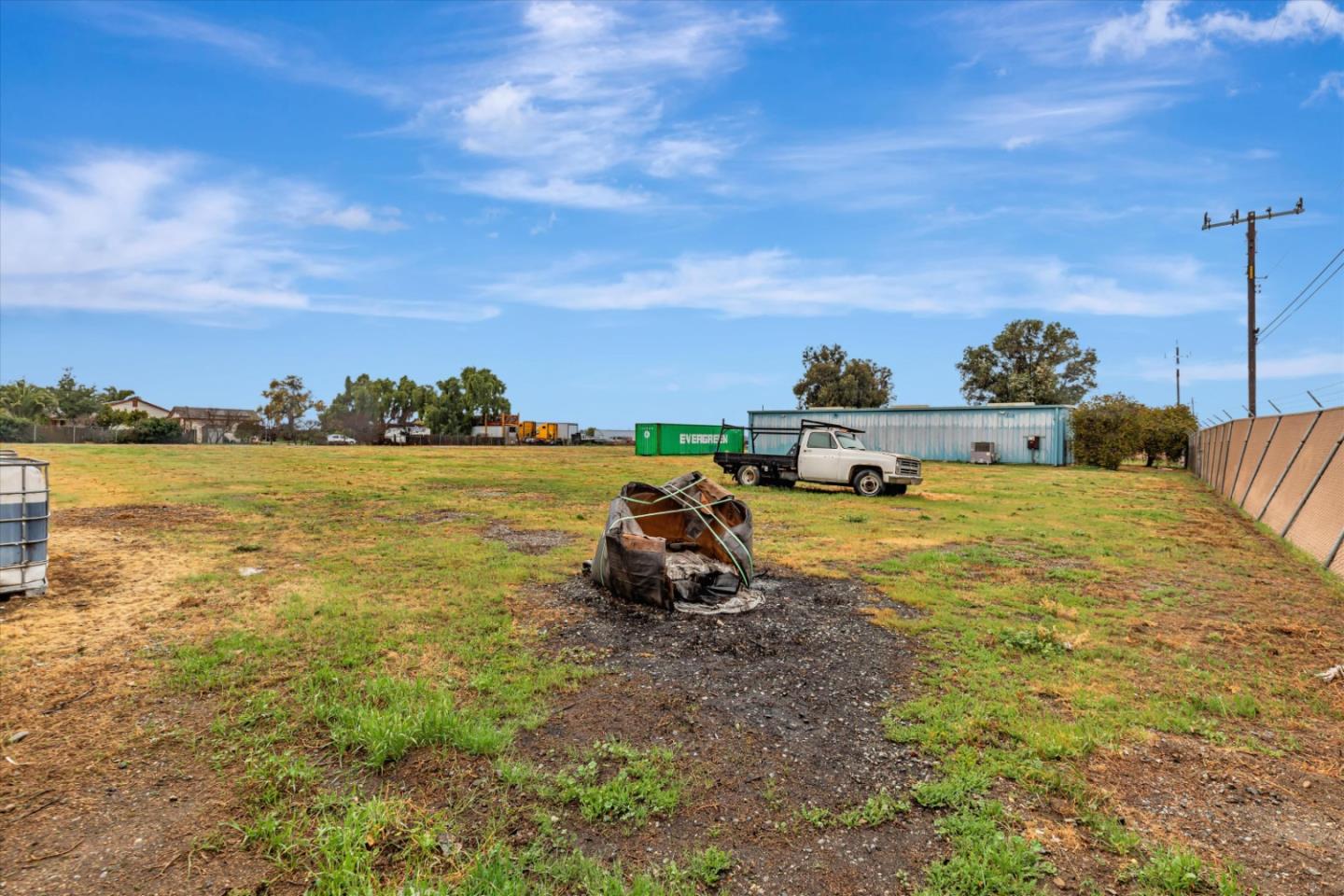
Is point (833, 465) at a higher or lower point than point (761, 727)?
higher

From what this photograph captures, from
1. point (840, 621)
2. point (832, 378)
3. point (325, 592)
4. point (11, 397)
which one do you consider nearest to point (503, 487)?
point (325, 592)

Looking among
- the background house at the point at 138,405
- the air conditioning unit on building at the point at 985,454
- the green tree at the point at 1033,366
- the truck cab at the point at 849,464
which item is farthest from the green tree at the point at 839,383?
the background house at the point at 138,405

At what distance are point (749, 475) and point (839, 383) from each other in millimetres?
48816

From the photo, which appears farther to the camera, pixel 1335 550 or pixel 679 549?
pixel 1335 550

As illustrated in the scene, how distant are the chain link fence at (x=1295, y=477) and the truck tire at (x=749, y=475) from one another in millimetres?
10841

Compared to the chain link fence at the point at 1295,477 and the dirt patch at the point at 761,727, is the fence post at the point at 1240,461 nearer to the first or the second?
the chain link fence at the point at 1295,477

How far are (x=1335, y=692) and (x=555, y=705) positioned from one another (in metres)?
5.41

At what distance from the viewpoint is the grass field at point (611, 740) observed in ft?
8.89

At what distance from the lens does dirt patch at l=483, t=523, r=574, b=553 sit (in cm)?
927

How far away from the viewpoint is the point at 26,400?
217ft

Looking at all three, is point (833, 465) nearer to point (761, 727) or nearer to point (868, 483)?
point (868, 483)

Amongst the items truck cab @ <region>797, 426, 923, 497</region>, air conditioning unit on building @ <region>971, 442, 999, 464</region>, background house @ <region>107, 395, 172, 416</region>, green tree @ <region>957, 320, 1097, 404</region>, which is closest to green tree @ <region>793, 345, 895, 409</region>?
green tree @ <region>957, 320, 1097, 404</region>

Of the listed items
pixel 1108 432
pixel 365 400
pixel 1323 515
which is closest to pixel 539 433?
pixel 365 400

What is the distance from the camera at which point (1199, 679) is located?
471 cm
